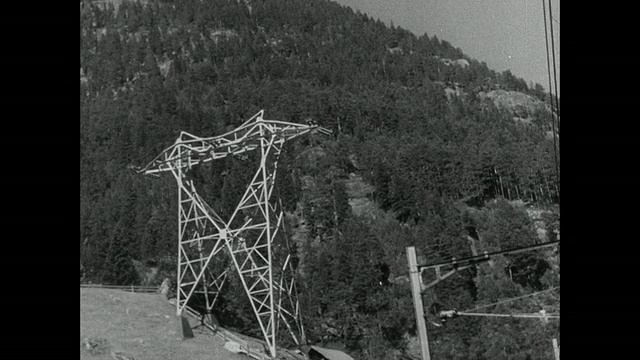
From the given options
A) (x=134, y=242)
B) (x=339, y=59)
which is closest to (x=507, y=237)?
(x=134, y=242)

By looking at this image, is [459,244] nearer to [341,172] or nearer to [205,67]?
[341,172]

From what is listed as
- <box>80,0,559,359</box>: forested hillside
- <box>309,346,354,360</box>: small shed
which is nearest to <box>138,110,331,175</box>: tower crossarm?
<box>309,346,354,360</box>: small shed

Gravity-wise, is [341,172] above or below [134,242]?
above

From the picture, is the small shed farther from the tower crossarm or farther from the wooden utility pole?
the wooden utility pole

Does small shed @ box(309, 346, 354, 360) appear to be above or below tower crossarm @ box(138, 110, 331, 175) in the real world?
below

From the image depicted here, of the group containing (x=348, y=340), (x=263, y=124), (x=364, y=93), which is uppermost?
(x=364, y=93)

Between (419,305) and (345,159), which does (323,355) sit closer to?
(419,305)

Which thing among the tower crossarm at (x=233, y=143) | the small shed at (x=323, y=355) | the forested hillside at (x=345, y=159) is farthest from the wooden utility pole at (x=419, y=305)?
the forested hillside at (x=345, y=159)
